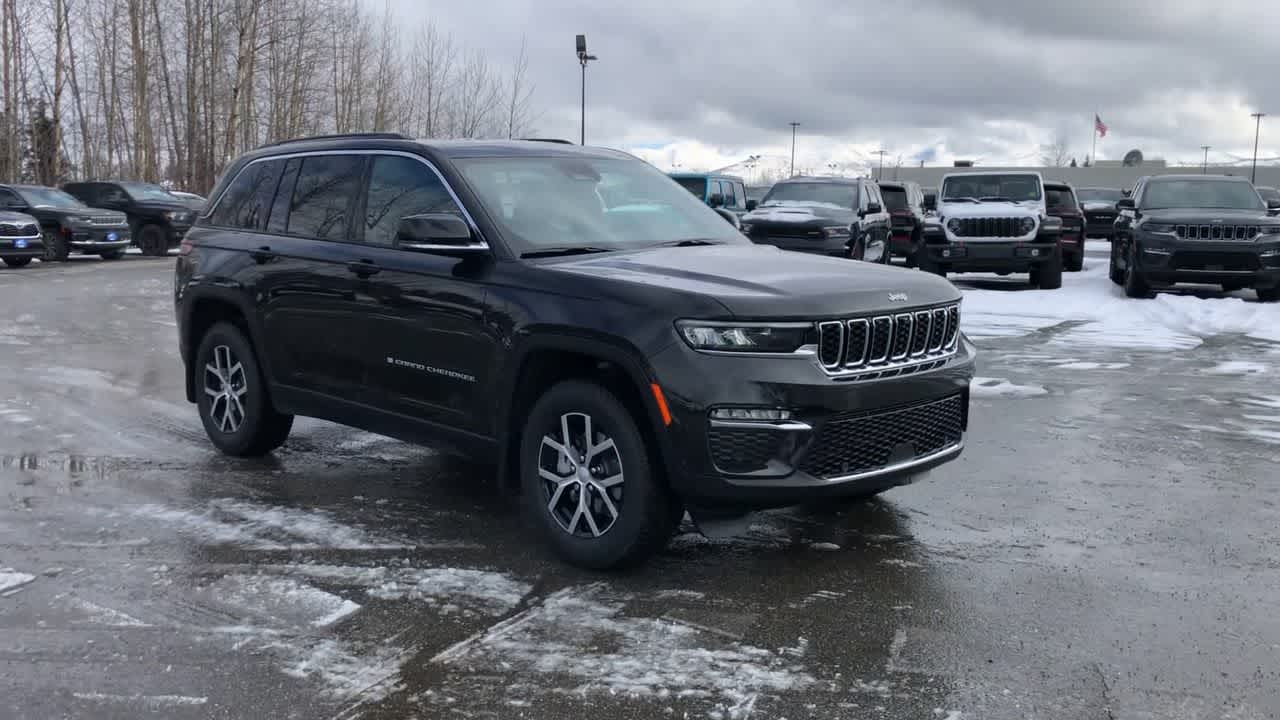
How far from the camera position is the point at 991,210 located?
62.6 feet

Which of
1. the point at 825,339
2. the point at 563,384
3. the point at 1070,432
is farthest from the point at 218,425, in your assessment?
the point at 1070,432

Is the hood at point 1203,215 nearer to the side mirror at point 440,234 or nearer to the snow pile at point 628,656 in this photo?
the side mirror at point 440,234

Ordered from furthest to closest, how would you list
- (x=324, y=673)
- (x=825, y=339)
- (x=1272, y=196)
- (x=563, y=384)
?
(x=1272, y=196) → (x=563, y=384) → (x=825, y=339) → (x=324, y=673)

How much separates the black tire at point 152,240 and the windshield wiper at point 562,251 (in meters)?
27.3

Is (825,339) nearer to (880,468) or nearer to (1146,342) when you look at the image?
(880,468)

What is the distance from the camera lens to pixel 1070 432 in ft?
26.0

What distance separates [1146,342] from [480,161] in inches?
378

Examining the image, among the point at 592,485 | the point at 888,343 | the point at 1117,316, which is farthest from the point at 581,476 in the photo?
the point at 1117,316

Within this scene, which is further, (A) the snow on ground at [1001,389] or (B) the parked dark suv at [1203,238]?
(B) the parked dark suv at [1203,238]

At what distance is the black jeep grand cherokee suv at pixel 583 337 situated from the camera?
178 inches

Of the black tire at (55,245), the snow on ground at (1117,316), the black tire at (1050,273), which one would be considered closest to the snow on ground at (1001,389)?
the snow on ground at (1117,316)

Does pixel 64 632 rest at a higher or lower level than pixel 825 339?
lower

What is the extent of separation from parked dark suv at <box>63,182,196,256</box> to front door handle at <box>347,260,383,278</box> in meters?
25.6

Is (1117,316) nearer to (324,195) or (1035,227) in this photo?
(1035,227)
